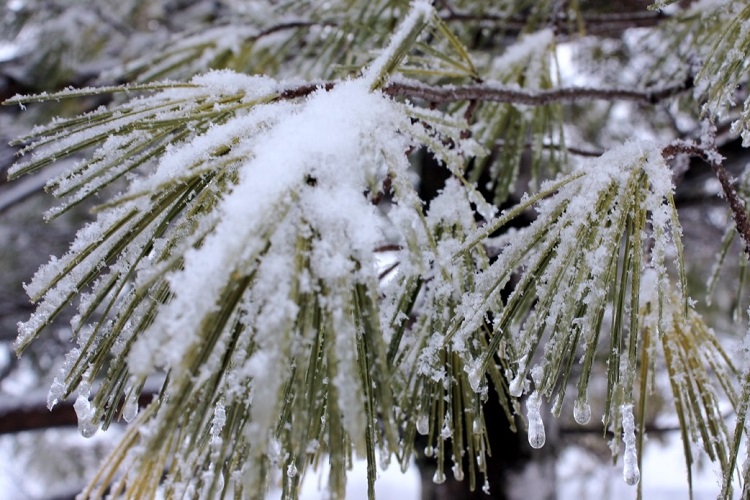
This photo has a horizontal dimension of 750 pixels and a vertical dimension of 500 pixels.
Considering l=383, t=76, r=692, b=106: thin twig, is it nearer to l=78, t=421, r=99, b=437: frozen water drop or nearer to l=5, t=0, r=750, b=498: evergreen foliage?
l=5, t=0, r=750, b=498: evergreen foliage

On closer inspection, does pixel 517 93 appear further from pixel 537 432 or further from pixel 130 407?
pixel 130 407

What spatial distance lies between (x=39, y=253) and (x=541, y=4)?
2.20 meters

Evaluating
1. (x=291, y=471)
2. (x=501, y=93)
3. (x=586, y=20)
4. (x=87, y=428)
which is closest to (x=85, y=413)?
(x=87, y=428)

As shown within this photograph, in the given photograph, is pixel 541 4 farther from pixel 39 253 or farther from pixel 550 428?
pixel 39 253

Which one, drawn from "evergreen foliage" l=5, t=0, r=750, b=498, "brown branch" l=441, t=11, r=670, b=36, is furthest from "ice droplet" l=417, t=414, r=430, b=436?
"brown branch" l=441, t=11, r=670, b=36

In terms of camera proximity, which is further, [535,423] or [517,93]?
[517,93]

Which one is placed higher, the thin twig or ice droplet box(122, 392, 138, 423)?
the thin twig

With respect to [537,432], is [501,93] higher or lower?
higher

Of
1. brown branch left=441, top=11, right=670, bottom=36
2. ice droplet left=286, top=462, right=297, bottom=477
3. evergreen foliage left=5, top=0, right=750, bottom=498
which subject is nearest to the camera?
evergreen foliage left=5, top=0, right=750, bottom=498

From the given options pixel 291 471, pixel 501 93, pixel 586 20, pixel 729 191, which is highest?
pixel 586 20

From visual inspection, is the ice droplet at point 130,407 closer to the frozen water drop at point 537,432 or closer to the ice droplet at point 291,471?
the ice droplet at point 291,471

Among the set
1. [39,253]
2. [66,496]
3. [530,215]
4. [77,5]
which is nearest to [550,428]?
[530,215]

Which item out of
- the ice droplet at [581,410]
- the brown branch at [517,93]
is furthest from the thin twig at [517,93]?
the ice droplet at [581,410]

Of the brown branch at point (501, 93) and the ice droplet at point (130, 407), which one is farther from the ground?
the brown branch at point (501, 93)
